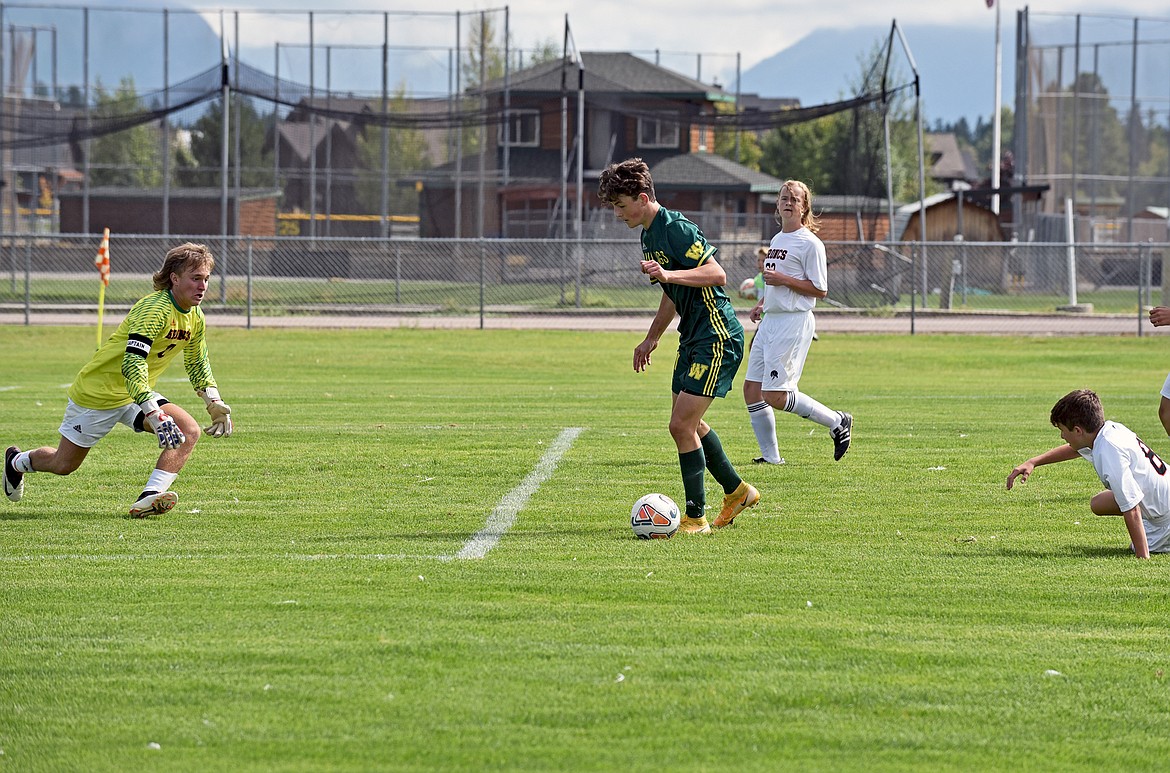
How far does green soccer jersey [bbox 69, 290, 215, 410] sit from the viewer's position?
7285 millimetres

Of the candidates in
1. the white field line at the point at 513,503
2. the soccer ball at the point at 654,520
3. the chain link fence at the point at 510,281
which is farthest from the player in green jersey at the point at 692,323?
the chain link fence at the point at 510,281

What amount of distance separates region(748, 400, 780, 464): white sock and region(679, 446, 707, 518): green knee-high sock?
2.70 meters

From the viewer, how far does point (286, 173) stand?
39156 mm

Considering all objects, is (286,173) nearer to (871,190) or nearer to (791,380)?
(871,190)

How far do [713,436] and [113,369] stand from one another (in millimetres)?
3435

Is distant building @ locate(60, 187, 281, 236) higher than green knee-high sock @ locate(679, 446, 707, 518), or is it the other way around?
distant building @ locate(60, 187, 281, 236)

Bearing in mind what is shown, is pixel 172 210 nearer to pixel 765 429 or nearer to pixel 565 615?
pixel 765 429

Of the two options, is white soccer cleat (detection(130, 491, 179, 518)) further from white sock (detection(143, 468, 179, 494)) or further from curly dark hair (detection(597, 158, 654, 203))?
curly dark hair (detection(597, 158, 654, 203))

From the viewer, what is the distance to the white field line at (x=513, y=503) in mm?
6797

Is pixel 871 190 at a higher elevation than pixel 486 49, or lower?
lower

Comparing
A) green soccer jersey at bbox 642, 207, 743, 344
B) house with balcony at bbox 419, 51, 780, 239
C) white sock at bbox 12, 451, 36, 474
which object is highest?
house with balcony at bbox 419, 51, 780, 239

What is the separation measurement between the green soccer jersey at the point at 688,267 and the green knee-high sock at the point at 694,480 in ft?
2.06

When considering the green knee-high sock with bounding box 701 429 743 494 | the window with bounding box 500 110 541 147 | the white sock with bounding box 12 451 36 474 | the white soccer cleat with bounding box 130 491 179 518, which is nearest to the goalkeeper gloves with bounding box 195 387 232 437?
the white soccer cleat with bounding box 130 491 179 518

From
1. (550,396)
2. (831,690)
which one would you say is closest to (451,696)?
(831,690)
